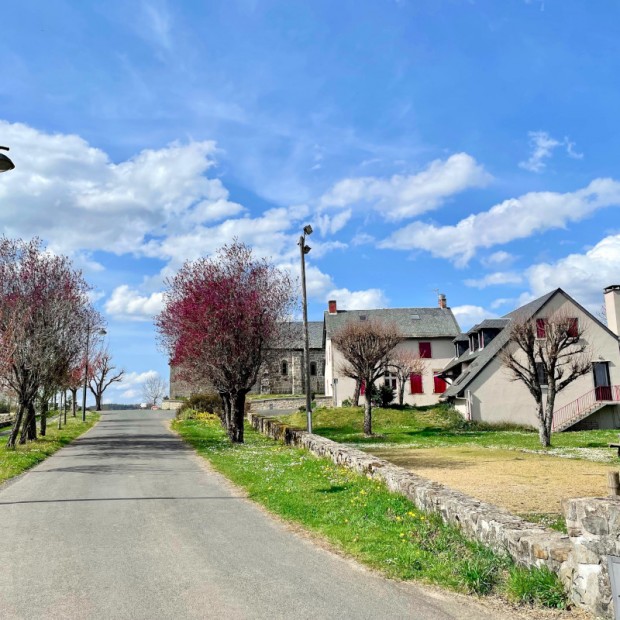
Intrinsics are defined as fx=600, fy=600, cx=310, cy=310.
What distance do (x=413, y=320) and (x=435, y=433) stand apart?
2281cm

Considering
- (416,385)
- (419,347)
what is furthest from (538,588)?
(419,347)

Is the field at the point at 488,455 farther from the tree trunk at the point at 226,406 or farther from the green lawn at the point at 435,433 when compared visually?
the tree trunk at the point at 226,406

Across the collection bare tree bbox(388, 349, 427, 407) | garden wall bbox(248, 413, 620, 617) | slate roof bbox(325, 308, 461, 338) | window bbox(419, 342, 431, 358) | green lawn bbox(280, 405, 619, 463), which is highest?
slate roof bbox(325, 308, 461, 338)

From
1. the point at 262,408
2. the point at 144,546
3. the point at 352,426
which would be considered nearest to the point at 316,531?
the point at 144,546

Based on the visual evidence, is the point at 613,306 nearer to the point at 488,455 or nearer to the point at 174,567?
the point at 488,455

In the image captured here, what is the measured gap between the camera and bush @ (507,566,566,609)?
5.37 m

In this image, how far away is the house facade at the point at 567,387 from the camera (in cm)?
3406

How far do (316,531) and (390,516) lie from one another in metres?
1.21

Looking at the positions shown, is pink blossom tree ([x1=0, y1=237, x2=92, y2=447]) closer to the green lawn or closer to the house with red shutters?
the green lawn

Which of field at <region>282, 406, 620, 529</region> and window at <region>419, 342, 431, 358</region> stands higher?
window at <region>419, 342, 431, 358</region>

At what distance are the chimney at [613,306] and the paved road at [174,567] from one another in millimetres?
31318

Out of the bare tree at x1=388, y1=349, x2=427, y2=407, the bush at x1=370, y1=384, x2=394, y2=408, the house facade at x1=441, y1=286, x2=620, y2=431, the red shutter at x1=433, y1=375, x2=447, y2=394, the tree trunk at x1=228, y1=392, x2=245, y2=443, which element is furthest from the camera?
the red shutter at x1=433, y1=375, x2=447, y2=394

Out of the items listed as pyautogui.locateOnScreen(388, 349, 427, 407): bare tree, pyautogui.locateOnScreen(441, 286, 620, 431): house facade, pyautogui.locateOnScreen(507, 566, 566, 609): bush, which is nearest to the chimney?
pyautogui.locateOnScreen(441, 286, 620, 431): house facade

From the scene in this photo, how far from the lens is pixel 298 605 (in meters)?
5.38
